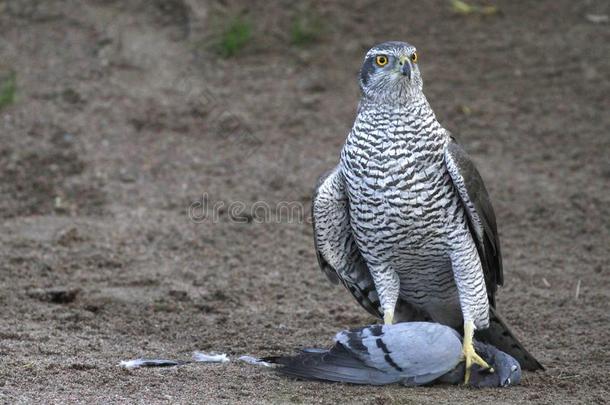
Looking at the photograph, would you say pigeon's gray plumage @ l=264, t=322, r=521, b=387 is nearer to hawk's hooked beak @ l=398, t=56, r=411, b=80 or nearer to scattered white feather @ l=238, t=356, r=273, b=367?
scattered white feather @ l=238, t=356, r=273, b=367

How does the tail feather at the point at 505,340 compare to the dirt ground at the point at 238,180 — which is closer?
the tail feather at the point at 505,340

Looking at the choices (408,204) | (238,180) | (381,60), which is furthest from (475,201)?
(238,180)

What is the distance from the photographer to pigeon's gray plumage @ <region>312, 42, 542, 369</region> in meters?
5.51

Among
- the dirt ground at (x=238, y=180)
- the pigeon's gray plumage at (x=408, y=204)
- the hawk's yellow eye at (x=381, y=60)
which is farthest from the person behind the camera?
the dirt ground at (x=238, y=180)

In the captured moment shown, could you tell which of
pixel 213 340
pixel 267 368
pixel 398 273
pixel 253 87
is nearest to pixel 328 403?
pixel 267 368

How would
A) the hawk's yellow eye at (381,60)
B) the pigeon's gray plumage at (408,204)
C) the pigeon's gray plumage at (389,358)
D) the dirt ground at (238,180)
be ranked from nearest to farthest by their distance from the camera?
the pigeon's gray plumage at (389,358) < the pigeon's gray plumage at (408,204) < the hawk's yellow eye at (381,60) < the dirt ground at (238,180)

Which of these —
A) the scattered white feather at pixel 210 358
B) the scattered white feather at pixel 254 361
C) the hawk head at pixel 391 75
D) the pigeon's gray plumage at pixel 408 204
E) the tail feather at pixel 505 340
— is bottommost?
the scattered white feather at pixel 210 358

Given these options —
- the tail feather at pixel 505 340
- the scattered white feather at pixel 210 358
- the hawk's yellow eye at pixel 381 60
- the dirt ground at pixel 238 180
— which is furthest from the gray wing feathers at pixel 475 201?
the scattered white feather at pixel 210 358

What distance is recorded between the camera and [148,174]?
30.6ft

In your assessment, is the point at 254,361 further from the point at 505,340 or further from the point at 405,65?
the point at 405,65

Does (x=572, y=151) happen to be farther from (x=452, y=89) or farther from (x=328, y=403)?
→ (x=328, y=403)

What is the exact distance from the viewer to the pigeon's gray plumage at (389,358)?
529 cm

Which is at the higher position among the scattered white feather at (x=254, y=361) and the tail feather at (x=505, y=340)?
the tail feather at (x=505, y=340)

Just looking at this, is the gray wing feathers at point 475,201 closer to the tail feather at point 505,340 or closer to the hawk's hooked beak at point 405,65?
the tail feather at point 505,340
